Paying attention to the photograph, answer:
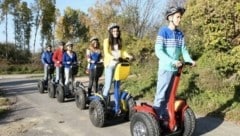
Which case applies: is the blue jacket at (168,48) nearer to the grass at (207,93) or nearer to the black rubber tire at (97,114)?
the black rubber tire at (97,114)

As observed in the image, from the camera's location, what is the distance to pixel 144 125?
7398 mm

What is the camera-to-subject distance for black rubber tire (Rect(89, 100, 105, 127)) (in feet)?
30.1

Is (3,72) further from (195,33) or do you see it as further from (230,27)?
(230,27)

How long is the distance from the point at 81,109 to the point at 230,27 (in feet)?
14.4

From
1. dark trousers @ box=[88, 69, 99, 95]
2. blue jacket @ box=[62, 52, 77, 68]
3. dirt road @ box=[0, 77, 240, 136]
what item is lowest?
dirt road @ box=[0, 77, 240, 136]

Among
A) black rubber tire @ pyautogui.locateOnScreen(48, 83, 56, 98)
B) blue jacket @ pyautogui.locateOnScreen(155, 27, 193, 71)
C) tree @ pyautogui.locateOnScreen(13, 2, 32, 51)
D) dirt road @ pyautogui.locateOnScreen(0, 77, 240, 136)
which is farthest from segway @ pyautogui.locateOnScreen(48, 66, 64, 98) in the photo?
tree @ pyautogui.locateOnScreen(13, 2, 32, 51)

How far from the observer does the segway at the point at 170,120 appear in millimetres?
7313

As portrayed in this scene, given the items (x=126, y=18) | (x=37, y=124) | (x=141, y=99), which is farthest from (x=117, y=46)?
(x=126, y=18)

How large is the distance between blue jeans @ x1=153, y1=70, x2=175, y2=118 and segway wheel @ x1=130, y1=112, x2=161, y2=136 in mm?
357

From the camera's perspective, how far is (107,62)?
9.38m

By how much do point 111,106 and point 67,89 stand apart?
4.64m

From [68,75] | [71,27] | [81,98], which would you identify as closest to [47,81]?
[68,75]

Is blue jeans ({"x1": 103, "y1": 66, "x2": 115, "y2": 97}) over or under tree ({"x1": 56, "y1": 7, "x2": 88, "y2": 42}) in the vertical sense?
under

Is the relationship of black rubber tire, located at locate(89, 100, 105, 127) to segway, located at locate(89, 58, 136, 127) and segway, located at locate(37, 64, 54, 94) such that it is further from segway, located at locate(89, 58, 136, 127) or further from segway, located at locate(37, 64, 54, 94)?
segway, located at locate(37, 64, 54, 94)
